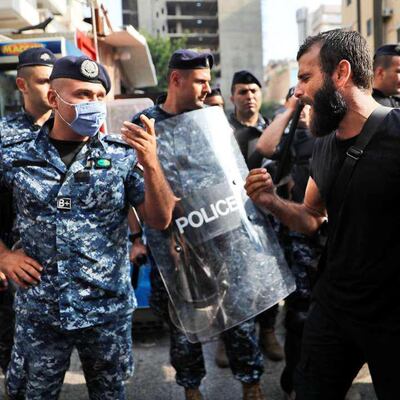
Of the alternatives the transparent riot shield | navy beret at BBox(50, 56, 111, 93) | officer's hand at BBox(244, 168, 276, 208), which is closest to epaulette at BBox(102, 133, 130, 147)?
navy beret at BBox(50, 56, 111, 93)

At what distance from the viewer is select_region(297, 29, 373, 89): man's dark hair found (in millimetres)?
1982

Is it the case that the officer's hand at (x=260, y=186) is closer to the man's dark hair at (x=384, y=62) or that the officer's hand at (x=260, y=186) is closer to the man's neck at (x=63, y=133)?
the man's neck at (x=63, y=133)

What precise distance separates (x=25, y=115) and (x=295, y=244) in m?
1.84

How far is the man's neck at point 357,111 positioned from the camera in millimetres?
1989

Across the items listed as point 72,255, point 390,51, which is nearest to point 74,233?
point 72,255

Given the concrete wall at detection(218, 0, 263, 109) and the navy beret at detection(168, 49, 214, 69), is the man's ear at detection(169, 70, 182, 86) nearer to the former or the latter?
the navy beret at detection(168, 49, 214, 69)

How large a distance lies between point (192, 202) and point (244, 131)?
4.74 ft

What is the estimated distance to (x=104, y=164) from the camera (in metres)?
2.18

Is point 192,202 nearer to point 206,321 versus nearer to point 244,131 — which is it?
point 206,321

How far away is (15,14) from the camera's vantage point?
1131 centimetres

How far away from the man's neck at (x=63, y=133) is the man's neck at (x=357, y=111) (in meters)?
1.05

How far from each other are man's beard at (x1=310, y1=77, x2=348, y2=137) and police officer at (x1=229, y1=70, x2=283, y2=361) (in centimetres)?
178

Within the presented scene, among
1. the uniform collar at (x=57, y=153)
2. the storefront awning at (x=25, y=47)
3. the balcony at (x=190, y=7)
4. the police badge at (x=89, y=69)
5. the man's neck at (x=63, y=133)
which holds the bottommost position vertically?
the uniform collar at (x=57, y=153)

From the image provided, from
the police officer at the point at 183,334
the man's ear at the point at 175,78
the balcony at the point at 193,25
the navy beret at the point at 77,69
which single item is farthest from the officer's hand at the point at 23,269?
the balcony at the point at 193,25
